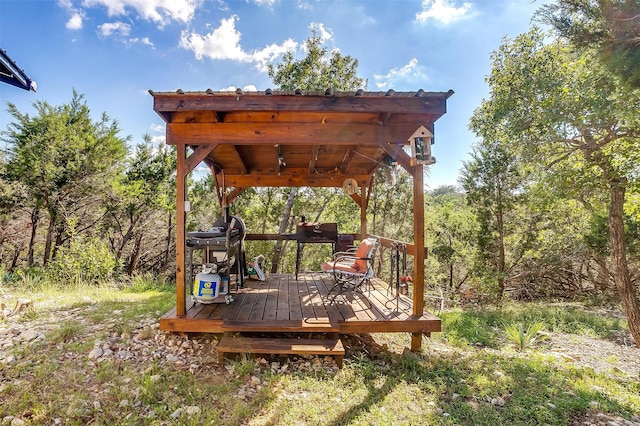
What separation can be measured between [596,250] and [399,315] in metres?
8.26

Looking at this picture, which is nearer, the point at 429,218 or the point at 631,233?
the point at 631,233

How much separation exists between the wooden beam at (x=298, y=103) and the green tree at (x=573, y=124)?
6.44ft

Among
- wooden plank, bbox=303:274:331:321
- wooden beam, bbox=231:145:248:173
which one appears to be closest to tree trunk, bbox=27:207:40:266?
wooden beam, bbox=231:145:248:173

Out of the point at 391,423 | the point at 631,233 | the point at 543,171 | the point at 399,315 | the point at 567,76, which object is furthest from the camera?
the point at 631,233

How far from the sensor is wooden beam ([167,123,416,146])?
11.4ft

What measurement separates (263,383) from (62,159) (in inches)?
351

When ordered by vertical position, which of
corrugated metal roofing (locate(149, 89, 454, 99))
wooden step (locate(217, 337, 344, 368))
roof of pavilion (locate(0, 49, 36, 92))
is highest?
roof of pavilion (locate(0, 49, 36, 92))

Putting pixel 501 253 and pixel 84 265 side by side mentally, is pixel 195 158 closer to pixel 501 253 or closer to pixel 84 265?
pixel 84 265

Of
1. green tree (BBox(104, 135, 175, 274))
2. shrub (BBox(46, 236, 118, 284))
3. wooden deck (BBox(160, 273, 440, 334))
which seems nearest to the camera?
wooden deck (BBox(160, 273, 440, 334))

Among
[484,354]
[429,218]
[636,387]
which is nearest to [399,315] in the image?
[484,354]

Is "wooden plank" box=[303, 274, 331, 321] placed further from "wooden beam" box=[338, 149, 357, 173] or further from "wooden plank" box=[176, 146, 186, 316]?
"wooden beam" box=[338, 149, 357, 173]

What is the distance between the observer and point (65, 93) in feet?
27.6

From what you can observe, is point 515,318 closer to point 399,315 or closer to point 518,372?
point 518,372

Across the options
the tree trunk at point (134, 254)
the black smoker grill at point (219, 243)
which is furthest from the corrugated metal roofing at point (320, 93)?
the tree trunk at point (134, 254)
